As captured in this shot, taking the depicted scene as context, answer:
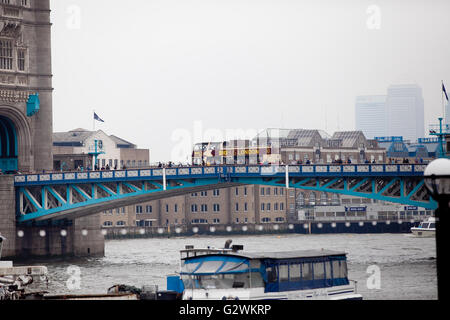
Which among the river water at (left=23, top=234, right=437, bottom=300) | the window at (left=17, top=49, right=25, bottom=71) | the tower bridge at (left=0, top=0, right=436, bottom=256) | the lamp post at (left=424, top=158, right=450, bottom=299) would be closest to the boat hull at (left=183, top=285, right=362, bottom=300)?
the river water at (left=23, top=234, right=437, bottom=300)

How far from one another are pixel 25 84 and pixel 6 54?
10.5ft

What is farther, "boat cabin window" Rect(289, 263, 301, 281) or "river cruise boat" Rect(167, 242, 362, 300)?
"boat cabin window" Rect(289, 263, 301, 281)

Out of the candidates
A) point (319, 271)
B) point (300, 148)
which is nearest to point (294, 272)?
point (319, 271)

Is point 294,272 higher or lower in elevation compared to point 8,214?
lower

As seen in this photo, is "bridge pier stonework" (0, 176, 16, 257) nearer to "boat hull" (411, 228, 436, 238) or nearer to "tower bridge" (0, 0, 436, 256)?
"tower bridge" (0, 0, 436, 256)

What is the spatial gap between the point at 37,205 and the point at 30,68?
13.5 metres

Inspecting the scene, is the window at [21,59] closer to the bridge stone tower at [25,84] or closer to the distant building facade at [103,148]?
the bridge stone tower at [25,84]

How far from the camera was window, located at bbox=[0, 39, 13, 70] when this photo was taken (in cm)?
8938

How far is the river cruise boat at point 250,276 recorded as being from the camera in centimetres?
3491

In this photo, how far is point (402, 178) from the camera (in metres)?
77.4

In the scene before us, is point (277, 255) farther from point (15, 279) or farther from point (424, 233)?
point (424, 233)

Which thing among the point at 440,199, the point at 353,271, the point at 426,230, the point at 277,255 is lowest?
the point at 353,271

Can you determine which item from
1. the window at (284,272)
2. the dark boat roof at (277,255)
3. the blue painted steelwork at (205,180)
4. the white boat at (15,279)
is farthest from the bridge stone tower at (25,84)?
the window at (284,272)

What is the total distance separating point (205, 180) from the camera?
8394 cm
